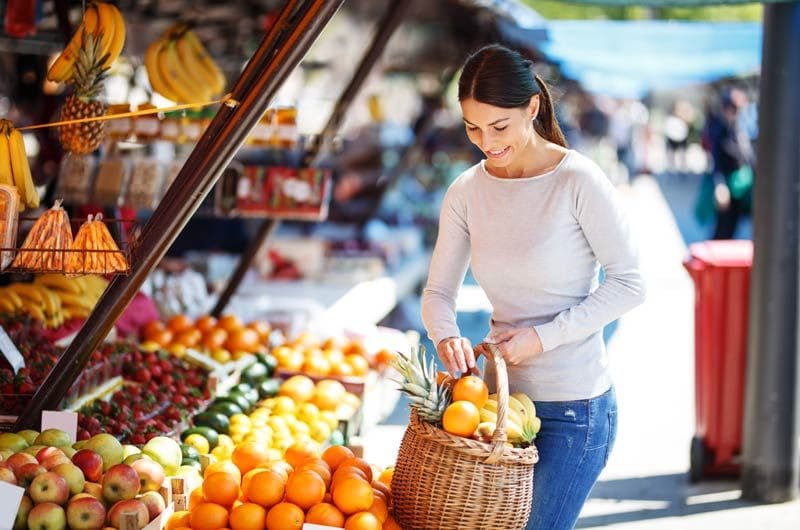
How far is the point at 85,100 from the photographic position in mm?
4305

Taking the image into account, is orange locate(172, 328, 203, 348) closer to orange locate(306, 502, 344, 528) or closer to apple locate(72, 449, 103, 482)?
apple locate(72, 449, 103, 482)

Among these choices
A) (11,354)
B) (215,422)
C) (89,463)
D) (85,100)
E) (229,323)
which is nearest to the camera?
(89,463)

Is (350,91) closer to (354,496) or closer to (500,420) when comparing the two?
(354,496)

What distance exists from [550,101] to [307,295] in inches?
228

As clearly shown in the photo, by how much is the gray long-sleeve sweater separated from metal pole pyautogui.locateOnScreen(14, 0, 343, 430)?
89 cm

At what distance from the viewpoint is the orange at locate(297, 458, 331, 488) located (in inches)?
127

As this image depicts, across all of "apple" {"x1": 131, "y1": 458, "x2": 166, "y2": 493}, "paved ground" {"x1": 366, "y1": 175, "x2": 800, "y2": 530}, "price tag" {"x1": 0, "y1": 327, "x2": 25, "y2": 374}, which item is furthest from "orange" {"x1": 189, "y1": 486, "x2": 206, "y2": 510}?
"paved ground" {"x1": 366, "y1": 175, "x2": 800, "y2": 530}

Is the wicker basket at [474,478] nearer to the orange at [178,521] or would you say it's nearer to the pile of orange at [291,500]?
the pile of orange at [291,500]

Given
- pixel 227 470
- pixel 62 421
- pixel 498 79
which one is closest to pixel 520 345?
pixel 498 79

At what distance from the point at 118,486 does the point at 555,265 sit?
4.82ft

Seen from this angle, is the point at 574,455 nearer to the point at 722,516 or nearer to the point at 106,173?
the point at 722,516

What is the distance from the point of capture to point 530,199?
2998 mm

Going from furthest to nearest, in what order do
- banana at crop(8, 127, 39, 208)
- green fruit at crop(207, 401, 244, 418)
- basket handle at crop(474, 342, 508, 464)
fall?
green fruit at crop(207, 401, 244, 418), banana at crop(8, 127, 39, 208), basket handle at crop(474, 342, 508, 464)

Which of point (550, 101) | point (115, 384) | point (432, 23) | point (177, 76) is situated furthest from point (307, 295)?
point (550, 101)
